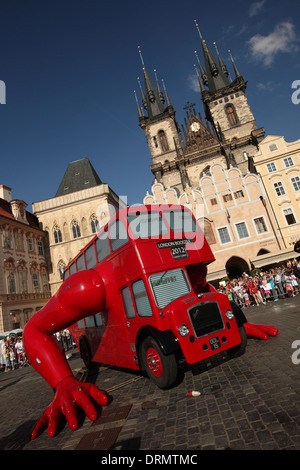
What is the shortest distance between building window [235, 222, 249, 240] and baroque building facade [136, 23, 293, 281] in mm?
97

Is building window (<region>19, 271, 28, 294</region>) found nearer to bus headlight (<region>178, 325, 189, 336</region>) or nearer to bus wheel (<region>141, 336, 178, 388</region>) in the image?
bus wheel (<region>141, 336, 178, 388</region>)

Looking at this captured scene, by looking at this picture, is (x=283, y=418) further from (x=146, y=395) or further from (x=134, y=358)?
(x=134, y=358)

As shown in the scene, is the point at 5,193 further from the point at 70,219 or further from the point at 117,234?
the point at 117,234

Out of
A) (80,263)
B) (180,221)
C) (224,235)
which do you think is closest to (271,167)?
(224,235)

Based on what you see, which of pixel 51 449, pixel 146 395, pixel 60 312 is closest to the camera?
pixel 51 449

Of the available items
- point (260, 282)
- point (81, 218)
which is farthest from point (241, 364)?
point (81, 218)

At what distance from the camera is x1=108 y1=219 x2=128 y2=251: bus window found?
5.92 metres

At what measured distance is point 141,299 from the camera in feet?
18.0

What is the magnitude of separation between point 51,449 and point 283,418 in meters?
3.23

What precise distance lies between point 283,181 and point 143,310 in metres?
26.6

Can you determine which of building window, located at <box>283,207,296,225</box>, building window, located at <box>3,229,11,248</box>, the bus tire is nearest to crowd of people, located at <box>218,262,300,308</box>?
the bus tire

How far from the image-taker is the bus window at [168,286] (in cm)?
527

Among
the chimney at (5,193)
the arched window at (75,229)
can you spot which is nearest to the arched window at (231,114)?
the arched window at (75,229)
